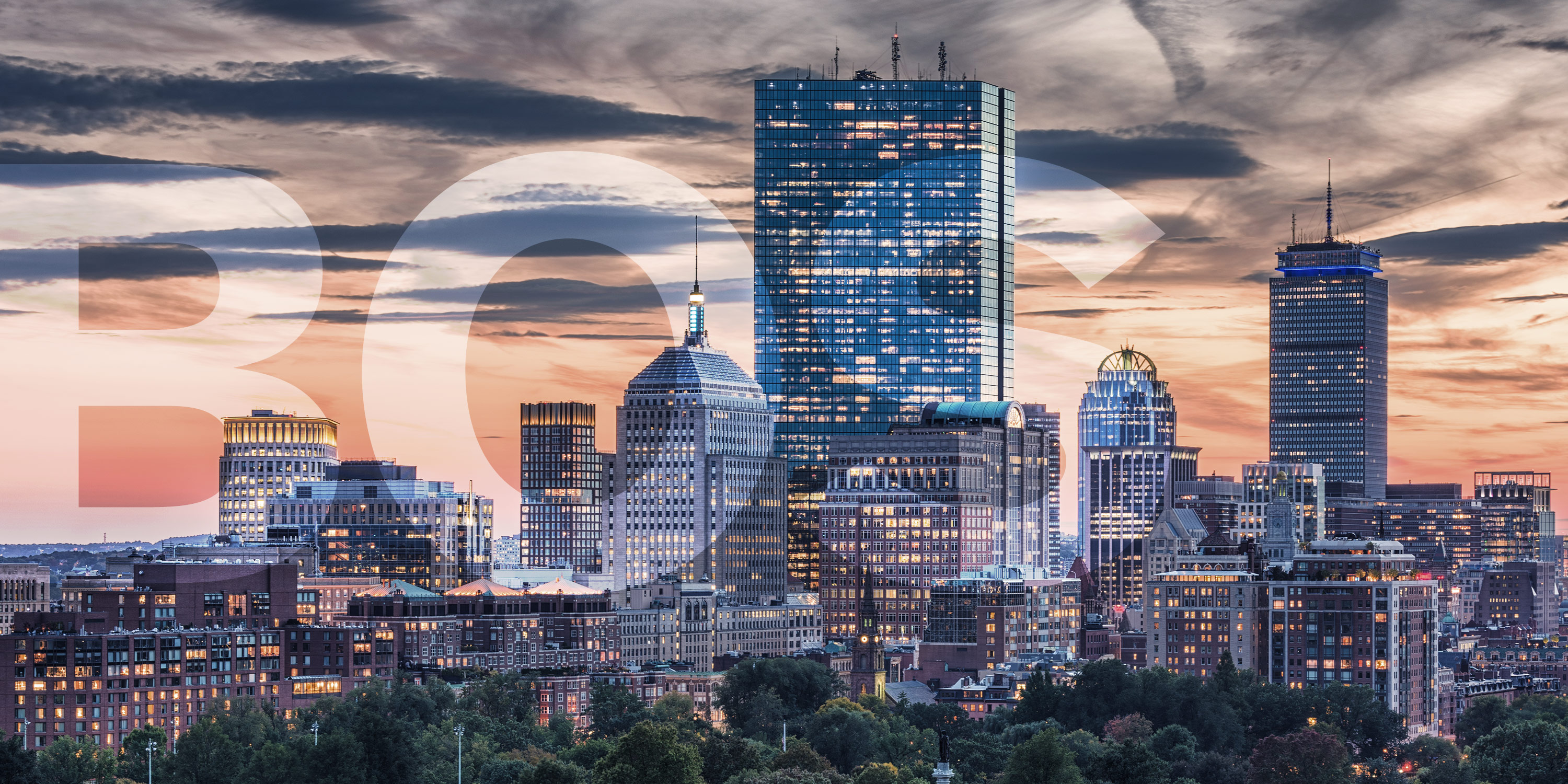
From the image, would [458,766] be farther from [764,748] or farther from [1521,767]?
[1521,767]

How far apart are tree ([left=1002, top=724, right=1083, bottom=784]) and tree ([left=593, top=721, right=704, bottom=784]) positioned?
961 inches

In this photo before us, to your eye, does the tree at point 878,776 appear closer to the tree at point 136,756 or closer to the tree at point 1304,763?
the tree at point 1304,763

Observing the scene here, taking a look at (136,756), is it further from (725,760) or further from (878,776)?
(878,776)

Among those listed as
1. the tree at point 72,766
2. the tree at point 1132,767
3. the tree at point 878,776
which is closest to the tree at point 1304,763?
the tree at point 1132,767

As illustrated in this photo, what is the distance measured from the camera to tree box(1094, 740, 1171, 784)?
588 feet

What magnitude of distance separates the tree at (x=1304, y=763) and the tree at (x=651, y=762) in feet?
172

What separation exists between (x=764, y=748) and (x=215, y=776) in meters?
43.6

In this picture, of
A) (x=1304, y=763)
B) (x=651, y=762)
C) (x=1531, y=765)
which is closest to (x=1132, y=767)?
(x=1304, y=763)

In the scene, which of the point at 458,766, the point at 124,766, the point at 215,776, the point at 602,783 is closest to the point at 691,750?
the point at 602,783

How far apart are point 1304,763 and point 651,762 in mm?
58126

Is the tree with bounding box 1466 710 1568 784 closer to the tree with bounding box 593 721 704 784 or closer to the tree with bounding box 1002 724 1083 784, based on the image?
the tree with bounding box 1002 724 1083 784

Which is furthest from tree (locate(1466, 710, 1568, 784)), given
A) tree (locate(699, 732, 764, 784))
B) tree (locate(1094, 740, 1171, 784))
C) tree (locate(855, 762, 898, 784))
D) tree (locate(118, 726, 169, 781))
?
tree (locate(118, 726, 169, 781))

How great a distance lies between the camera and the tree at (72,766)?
178000 millimetres

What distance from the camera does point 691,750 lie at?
156 metres
